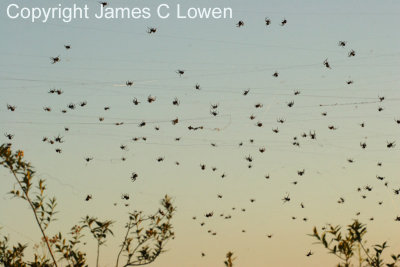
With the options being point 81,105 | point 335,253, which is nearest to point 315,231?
point 335,253

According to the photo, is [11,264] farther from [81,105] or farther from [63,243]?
[81,105]

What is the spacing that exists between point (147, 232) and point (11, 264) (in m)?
3.86

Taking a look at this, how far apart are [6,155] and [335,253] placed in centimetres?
835

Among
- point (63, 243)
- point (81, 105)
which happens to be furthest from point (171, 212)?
point (81, 105)

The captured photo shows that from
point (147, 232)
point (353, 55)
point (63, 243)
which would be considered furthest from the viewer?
point (353, 55)

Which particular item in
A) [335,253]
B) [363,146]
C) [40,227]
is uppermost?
[363,146]

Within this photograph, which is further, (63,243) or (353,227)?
(63,243)

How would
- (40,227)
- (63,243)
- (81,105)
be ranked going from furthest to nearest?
(81,105) < (63,243) < (40,227)

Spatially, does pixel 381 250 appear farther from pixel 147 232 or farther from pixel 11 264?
pixel 11 264

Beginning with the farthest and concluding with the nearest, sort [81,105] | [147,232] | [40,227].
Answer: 1. [81,105]
2. [147,232]
3. [40,227]

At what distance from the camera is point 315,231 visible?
1137 cm

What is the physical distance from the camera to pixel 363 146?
33875mm

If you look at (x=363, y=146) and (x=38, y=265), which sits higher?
(x=363, y=146)

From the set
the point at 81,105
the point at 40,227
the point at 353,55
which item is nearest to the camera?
the point at 40,227
